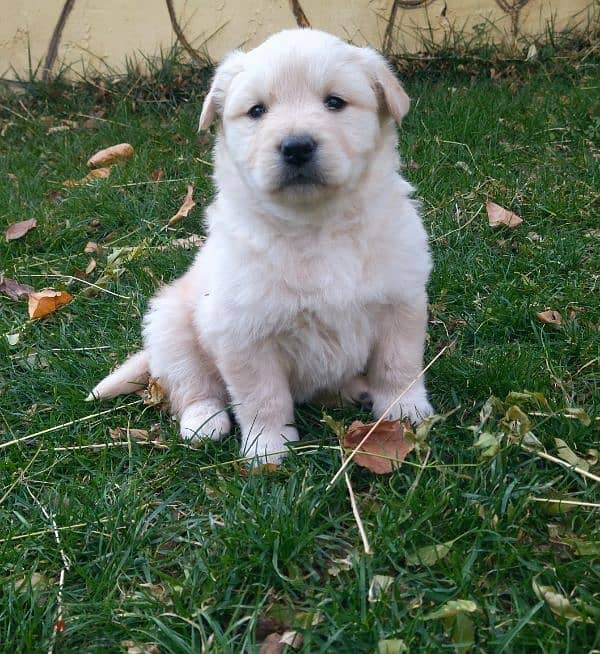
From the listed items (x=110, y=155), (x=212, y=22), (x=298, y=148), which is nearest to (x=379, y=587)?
(x=298, y=148)

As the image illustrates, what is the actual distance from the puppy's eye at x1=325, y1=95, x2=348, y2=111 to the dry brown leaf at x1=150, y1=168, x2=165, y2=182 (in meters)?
2.35

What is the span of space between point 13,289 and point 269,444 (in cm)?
191

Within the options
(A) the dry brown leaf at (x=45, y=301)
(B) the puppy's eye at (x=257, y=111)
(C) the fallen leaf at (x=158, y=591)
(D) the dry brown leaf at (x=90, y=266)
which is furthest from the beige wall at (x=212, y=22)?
(C) the fallen leaf at (x=158, y=591)

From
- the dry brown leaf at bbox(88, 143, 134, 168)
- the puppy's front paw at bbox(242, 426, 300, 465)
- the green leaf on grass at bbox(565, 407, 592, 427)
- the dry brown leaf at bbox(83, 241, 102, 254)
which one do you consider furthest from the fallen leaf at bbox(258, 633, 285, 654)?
the dry brown leaf at bbox(88, 143, 134, 168)

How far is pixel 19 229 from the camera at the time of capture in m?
4.07

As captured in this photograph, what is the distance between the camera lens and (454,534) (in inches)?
72.7

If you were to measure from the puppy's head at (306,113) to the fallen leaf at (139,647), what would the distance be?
1.28 metres

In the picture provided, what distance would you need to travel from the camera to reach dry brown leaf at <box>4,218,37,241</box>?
402 cm

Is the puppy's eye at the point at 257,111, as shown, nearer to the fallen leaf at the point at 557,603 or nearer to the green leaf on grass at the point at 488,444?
the green leaf on grass at the point at 488,444

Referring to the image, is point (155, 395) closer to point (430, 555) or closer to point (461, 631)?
point (430, 555)

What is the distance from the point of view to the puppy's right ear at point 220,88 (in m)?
2.35

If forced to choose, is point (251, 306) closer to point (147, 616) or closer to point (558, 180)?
point (147, 616)

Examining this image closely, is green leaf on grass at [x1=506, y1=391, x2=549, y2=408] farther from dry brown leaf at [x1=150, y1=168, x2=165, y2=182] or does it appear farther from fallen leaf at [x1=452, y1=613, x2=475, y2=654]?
dry brown leaf at [x1=150, y1=168, x2=165, y2=182]

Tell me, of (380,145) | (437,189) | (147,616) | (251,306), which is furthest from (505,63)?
(147,616)
